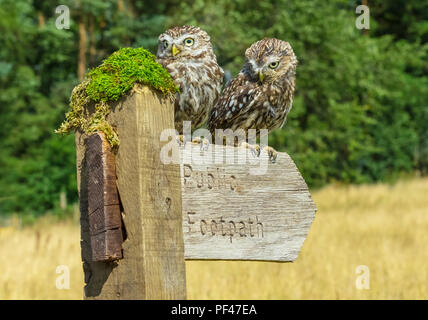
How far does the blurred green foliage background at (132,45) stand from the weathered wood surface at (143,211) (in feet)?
44.8

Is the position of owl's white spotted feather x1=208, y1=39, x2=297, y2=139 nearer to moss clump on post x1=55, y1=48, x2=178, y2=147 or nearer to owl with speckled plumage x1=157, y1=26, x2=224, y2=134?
owl with speckled plumage x1=157, y1=26, x2=224, y2=134

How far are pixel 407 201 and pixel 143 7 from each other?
11.0m

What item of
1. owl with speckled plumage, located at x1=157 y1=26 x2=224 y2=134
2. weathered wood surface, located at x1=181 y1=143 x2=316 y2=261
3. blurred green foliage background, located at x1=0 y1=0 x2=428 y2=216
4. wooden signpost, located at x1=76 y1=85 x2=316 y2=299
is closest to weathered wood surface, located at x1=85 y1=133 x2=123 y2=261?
wooden signpost, located at x1=76 y1=85 x2=316 y2=299

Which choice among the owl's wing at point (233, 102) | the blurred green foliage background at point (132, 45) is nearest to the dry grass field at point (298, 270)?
the owl's wing at point (233, 102)

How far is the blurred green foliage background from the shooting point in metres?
17.2

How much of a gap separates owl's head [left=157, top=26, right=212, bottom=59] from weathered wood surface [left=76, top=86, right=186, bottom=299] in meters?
1.52

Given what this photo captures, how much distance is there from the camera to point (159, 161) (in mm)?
1726

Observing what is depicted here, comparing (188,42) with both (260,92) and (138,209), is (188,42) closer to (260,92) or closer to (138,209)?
(260,92)

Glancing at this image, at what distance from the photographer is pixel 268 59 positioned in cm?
310

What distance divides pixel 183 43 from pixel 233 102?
48 centimetres

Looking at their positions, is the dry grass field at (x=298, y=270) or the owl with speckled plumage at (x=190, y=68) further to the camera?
the dry grass field at (x=298, y=270)

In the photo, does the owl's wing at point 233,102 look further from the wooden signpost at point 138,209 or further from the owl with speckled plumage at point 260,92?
the wooden signpost at point 138,209

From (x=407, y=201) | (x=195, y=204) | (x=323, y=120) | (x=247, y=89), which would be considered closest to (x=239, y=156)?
(x=195, y=204)

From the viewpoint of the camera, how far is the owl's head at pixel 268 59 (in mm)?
3078
